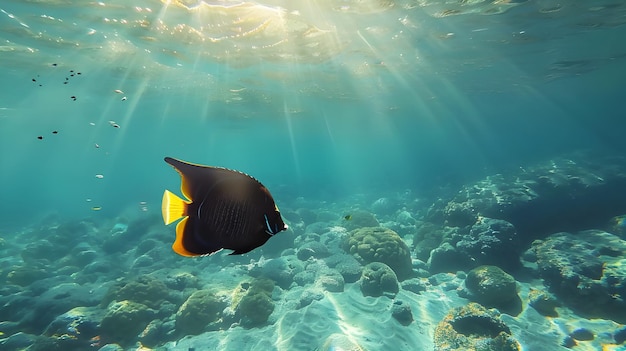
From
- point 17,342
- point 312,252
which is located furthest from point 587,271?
point 17,342

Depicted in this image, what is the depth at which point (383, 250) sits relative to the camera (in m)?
11.5

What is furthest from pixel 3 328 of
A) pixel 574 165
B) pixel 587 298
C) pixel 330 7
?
pixel 574 165

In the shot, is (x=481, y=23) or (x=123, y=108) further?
(x=123, y=108)

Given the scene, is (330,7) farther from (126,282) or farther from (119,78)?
(119,78)

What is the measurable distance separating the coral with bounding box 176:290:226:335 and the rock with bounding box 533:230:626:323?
10451 mm

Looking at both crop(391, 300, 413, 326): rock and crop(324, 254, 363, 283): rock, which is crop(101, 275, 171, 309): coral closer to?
crop(324, 254, 363, 283): rock

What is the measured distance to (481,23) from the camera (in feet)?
52.1

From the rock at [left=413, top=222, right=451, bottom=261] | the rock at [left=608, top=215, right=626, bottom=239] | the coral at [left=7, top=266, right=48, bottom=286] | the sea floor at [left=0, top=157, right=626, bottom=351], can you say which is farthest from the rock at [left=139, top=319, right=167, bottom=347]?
the rock at [left=608, top=215, right=626, bottom=239]

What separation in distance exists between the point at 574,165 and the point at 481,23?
9306 millimetres

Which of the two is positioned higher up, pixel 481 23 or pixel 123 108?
pixel 123 108

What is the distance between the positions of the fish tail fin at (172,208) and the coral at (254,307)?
27.7ft

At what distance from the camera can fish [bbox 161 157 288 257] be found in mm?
1429

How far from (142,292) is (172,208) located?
1082 centimetres

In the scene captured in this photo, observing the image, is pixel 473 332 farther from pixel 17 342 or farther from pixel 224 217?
pixel 17 342
